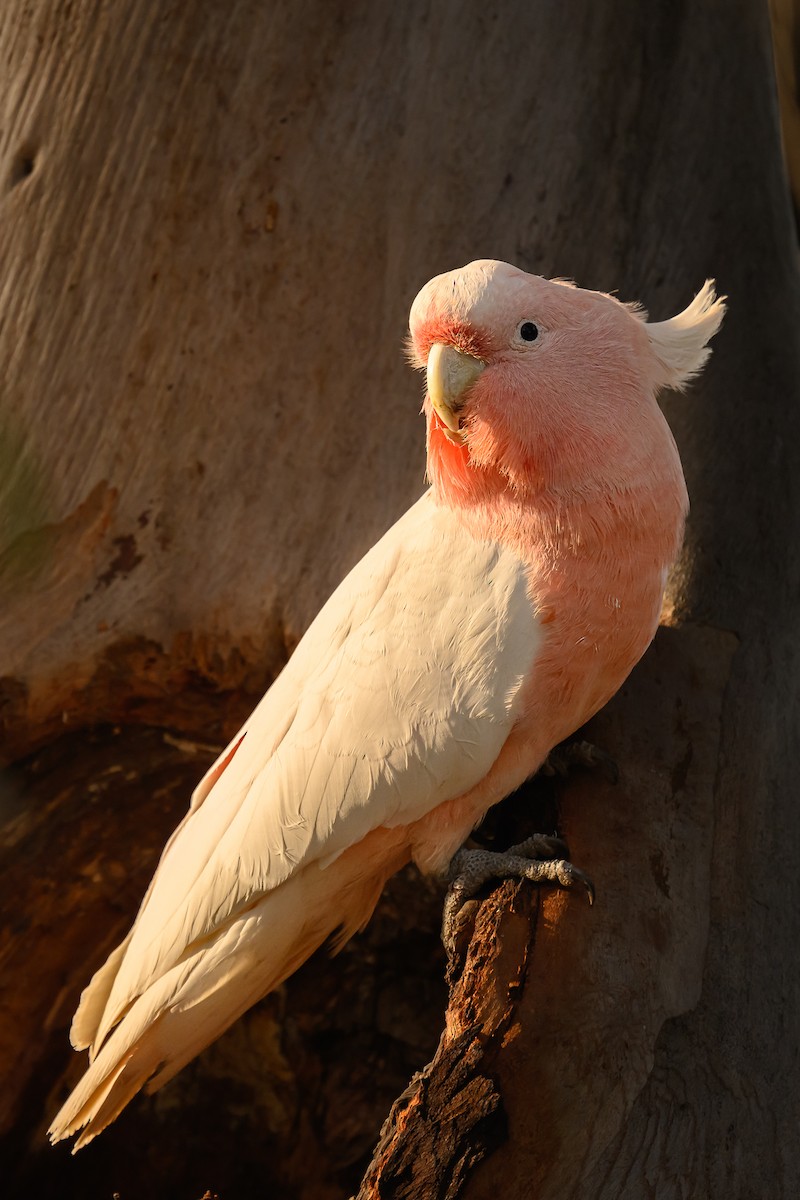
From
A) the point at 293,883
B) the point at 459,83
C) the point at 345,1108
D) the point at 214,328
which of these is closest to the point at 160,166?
the point at 214,328

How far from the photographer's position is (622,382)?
5.84 feet

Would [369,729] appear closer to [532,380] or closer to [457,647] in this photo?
[457,647]

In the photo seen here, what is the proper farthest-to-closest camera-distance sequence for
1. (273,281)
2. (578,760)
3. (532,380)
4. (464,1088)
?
1. (273,281)
2. (578,760)
3. (532,380)
4. (464,1088)

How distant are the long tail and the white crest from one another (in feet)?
3.38

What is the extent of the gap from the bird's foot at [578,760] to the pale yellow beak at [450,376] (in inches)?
28.7

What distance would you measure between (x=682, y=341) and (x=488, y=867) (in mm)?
1025

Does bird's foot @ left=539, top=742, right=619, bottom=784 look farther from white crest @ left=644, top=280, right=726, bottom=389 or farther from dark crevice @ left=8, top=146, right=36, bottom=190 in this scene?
dark crevice @ left=8, top=146, right=36, bottom=190

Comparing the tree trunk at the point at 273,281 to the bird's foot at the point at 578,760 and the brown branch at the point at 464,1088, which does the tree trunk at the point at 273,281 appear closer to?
the bird's foot at the point at 578,760

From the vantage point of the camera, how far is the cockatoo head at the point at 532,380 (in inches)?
67.8

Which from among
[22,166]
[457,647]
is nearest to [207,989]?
[457,647]

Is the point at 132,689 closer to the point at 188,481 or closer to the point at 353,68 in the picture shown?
the point at 188,481

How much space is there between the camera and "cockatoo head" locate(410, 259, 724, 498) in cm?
172

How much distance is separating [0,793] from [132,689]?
1.37ft

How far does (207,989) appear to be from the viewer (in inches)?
74.3
